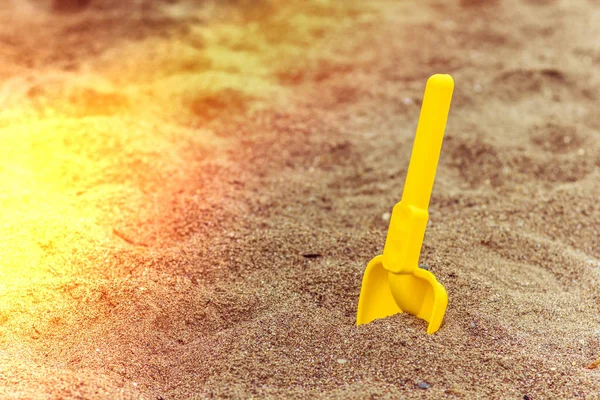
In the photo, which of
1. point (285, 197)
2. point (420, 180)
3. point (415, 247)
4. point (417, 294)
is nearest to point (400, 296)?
point (417, 294)

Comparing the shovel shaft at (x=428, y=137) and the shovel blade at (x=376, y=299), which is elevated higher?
the shovel shaft at (x=428, y=137)

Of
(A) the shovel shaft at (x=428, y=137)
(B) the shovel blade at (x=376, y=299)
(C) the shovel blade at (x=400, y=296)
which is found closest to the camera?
(A) the shovel shaft at (x=428, y=137)

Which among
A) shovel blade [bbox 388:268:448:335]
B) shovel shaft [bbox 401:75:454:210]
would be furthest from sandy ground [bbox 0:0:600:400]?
shovel shaft [bbox 401:75:454:210]

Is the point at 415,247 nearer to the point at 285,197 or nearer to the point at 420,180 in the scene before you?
the point at 420,180

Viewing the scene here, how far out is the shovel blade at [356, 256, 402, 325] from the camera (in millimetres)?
1721

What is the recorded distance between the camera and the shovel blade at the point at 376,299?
5.65ft

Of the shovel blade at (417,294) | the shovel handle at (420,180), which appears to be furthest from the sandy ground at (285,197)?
the shovel handle at (420,180)

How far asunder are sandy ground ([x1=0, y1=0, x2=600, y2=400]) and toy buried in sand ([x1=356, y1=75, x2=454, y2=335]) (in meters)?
0.06

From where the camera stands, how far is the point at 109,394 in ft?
4.78

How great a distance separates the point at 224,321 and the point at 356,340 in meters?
0.36

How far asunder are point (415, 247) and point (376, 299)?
23 cm

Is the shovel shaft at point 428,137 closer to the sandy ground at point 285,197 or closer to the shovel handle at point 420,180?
the shovel handle at point 420,180

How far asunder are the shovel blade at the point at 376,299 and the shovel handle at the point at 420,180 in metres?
0.11

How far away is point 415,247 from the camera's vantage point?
5.17 ft
